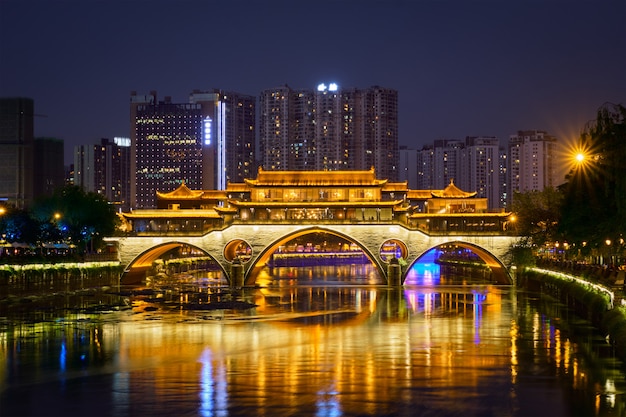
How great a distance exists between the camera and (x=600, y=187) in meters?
41.8

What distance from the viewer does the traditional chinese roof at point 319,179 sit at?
78.7 m

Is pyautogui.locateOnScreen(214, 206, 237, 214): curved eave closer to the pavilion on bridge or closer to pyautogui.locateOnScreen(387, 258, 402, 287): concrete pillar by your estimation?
the pavilion on bridge

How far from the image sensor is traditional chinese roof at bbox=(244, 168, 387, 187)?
78.7 metres

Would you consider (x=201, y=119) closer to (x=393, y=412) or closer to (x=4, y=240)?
(x=4, y=240)

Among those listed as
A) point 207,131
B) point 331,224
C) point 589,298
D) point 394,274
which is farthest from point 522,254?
point 207,131

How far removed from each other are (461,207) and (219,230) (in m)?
28.1

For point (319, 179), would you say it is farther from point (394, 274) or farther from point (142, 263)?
point (142, 263)

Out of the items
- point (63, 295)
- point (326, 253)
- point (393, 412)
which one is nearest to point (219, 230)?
point (63, 295)

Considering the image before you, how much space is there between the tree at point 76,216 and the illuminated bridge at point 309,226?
241 cm

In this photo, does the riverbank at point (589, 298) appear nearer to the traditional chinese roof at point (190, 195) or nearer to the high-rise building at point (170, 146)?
the traditional chinese roof at point (190, 195)

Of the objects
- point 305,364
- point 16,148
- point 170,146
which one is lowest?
point 305,364

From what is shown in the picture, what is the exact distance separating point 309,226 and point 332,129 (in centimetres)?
10711

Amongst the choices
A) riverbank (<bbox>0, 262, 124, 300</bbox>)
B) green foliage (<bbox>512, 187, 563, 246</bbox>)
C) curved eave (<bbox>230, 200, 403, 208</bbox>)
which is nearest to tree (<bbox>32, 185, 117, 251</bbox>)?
riverbank (<bbox>0, 262, 124, 300</bbox>)

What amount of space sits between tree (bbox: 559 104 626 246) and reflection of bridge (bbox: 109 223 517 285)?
86.5 ft
